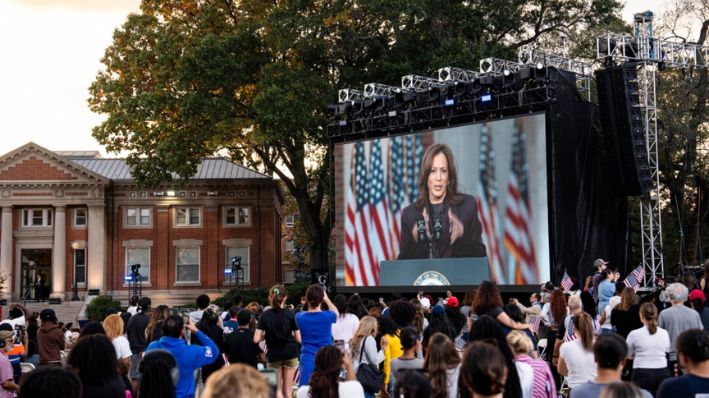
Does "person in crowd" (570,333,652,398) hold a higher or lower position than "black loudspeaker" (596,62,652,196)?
lower

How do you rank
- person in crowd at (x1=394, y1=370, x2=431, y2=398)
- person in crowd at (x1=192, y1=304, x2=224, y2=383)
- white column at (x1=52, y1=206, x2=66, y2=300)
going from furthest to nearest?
white column at (x1=52, y1=206, x2=66, y2=300) → person in crowd at (x1=192, y1=304, x2=224, y2=383) → person in crowd at (x1=394, y1=370, x2=431, y2=398)

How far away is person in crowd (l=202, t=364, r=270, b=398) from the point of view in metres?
4.29

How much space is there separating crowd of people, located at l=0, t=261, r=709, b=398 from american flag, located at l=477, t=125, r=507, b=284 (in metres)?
12.0

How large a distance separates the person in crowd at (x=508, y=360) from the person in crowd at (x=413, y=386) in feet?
1.79

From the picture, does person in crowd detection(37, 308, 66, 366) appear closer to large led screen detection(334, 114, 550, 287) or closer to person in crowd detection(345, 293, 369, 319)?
person in crowd detection(345, 293, 369, 319)

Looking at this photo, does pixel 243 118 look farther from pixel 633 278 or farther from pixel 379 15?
pixel 633 278

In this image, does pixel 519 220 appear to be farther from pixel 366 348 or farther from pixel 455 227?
pixel 366 348

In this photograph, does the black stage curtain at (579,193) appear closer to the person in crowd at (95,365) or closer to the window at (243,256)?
the person in crowd at (95,365)

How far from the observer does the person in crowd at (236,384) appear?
429 cm

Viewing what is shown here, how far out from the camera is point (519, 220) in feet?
93.1

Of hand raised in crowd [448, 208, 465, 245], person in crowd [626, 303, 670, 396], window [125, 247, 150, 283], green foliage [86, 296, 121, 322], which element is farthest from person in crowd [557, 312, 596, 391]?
window [125, 247, 150, 283]

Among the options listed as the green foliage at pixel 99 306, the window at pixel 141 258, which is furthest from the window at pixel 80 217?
the green foliage at pixel 99 306

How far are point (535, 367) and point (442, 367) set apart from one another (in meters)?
1.11

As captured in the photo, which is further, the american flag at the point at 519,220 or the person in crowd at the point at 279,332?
the american flag at the point at 519,220
